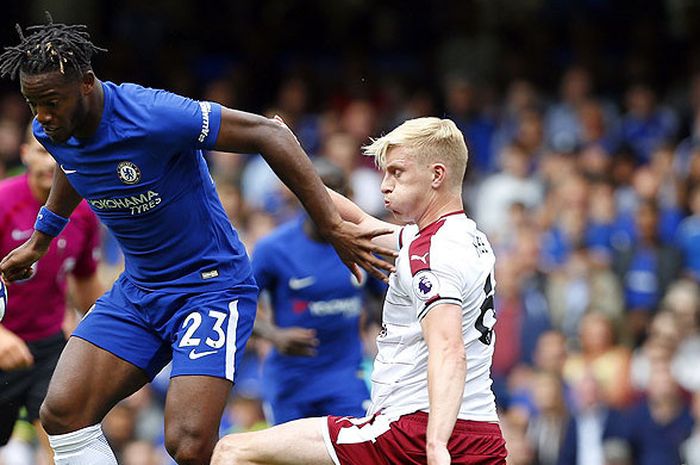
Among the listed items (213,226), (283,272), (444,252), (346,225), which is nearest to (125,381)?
(213,226)

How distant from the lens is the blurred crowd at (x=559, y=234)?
37.4ft

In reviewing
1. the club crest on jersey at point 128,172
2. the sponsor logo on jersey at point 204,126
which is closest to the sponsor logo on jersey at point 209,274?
the club crest on jersey at point 128,172

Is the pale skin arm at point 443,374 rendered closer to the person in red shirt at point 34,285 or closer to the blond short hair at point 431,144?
the blond short hair at point 431,144

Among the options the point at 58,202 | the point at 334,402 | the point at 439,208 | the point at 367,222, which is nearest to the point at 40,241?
the point at 58,202

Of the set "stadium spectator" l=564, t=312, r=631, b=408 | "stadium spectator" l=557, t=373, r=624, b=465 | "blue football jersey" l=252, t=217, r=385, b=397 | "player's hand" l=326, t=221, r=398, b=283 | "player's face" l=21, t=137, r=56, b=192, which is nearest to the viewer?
"player's hand" l=326, t=221, r=398, b=283

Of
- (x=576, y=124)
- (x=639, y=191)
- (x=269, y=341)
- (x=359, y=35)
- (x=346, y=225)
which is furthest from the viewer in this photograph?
(x=359, y=35)

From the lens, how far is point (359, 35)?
55.7ft

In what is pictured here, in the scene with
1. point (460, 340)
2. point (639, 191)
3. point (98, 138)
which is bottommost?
point (639, 191)

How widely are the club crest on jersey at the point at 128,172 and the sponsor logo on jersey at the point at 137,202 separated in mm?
77

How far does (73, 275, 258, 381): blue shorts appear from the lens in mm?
6352

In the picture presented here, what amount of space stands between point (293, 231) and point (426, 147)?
3294mm

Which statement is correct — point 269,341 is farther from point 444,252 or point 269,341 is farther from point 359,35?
point 359,35

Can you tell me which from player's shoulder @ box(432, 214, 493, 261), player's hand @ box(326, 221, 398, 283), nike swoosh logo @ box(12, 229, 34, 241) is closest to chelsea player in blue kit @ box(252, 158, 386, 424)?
nike swoosh logo @ box(12, 229, 34, 241)

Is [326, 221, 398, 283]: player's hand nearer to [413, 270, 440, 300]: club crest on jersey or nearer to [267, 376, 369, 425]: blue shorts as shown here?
[413, 270, 440, 300]: club crest on jersey
